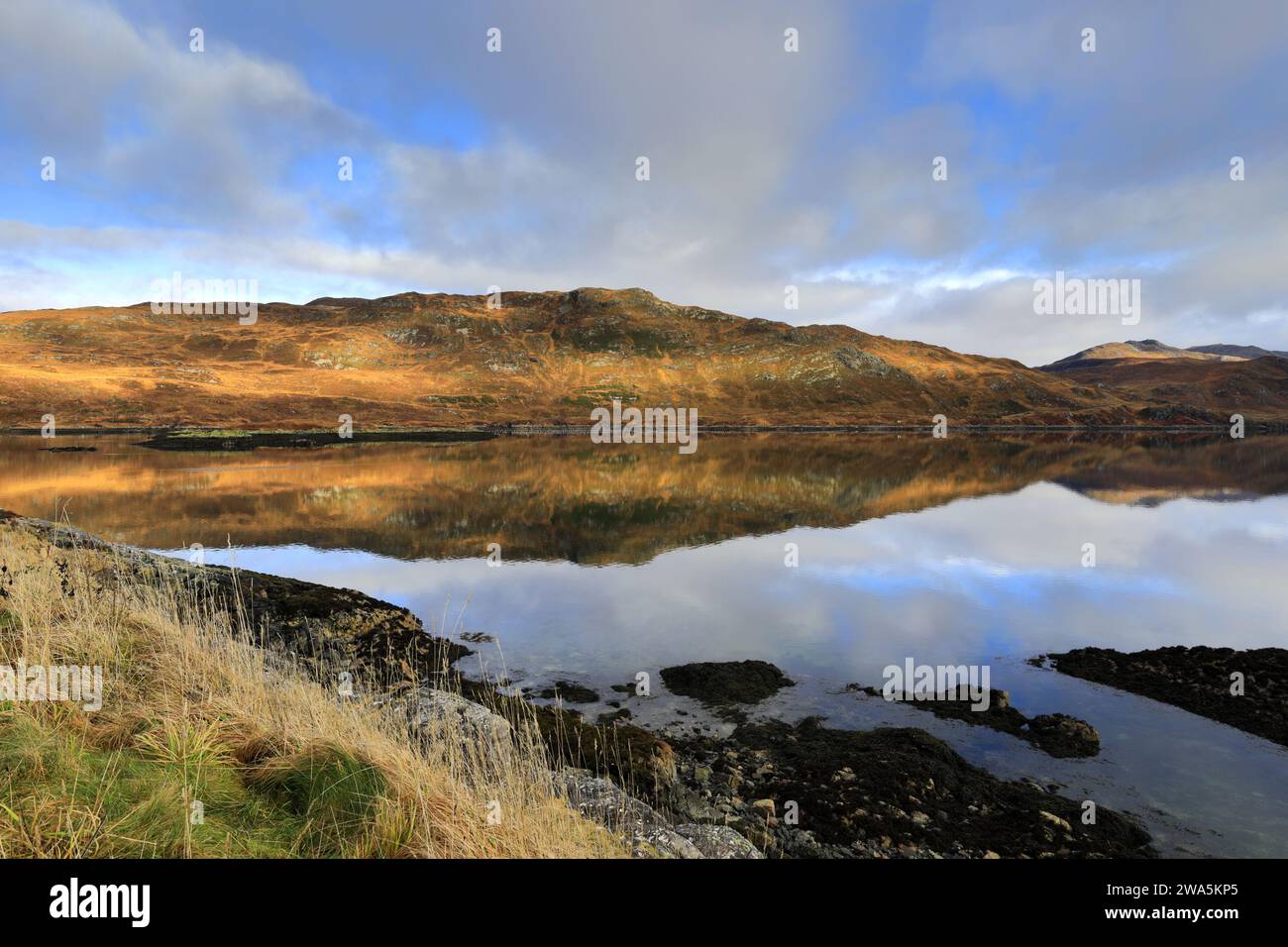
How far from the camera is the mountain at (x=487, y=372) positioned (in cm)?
10100

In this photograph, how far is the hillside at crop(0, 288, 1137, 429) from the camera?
332 ft

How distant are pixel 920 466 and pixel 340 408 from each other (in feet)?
297

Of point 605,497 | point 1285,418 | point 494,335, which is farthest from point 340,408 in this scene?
point 1285,418

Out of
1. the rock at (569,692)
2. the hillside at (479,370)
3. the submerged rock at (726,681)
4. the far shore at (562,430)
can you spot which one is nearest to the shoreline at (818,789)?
the rock at (569,692)

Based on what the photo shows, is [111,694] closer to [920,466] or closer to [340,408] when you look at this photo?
[920,466]

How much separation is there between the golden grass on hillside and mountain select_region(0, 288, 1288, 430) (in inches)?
3635

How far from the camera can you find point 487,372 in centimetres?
15112

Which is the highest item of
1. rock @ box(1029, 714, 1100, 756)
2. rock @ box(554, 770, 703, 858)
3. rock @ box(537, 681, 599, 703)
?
rock @ box(554, 770, 703, 858)

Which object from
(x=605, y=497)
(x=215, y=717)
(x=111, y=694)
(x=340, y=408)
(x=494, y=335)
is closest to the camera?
(x=215, y=717)

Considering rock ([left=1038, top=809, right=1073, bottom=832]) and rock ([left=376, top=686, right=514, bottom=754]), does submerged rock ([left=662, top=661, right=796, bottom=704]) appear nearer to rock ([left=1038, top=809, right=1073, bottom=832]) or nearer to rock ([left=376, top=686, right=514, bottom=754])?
rock ([left=376, top=686, right=514, bottom=754])

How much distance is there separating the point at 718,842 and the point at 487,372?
152072 millimetres

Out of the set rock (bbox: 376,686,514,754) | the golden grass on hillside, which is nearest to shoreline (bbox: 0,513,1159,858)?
rock (bbox: 376,686,514,754)

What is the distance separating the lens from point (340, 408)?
106 m

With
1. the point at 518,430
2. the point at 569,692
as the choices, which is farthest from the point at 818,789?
the point at 518,430
